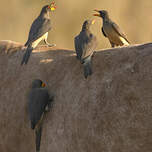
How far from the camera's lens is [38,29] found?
5.04m

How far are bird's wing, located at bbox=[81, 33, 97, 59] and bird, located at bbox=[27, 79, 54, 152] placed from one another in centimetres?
76

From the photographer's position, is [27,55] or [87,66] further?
[27,55]

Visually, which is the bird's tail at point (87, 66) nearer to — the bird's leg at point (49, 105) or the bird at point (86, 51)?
the bird at point (86, 51)

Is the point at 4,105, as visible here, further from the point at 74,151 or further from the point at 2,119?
the point at 74,151

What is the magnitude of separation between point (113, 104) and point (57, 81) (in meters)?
1.05

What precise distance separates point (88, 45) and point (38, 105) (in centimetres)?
102

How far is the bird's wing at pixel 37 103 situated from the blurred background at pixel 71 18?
10940 millimetres

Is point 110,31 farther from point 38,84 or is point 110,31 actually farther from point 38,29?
point 38,84

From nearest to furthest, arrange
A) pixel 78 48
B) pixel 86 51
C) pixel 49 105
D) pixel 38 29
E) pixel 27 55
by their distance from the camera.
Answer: pixel 86 51 → pixel 78 48 → pixel 49 105 → pixel 27 55 → pixel 38 29

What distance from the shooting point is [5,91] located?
16.0 feet

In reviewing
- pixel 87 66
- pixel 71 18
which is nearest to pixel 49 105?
pixel 87 66

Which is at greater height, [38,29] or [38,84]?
[38,29]

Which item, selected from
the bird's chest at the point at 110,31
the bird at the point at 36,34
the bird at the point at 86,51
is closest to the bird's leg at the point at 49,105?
the bird at the point at 86,51

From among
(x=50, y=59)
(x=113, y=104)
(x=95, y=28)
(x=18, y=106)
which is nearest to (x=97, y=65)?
(x=113, y=104)
